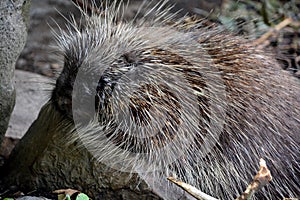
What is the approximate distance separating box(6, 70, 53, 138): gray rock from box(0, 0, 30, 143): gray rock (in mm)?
743

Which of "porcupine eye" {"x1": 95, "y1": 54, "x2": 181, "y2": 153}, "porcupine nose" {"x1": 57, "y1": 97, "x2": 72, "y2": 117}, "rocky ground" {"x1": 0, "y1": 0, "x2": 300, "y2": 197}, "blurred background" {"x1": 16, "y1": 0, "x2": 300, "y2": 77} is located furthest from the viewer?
"blurred background" {"x1": 16, "y1": 0, "x2": 300, "y2": 77}

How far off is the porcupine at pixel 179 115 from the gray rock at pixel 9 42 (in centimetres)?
36

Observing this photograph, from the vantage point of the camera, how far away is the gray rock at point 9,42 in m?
3.41

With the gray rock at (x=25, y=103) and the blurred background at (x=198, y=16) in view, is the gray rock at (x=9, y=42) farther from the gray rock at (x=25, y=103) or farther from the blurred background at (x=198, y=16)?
the blurred background at (x=198, y=16)

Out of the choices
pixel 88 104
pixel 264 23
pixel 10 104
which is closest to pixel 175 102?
pixel 88 104

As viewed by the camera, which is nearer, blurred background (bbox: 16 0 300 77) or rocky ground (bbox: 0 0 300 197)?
rocky ground (bbox: 0 0 300 197)

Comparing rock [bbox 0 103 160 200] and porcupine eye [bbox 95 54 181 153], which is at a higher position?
porcupine eye [bbox 95 54 181 153]

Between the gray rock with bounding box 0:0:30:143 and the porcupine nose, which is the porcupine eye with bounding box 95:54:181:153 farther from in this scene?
the gray rock with bounding box 0:0:30:143

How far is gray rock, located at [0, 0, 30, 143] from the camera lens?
341 centimetres

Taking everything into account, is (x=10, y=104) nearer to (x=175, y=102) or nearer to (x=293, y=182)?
(x=175, y=102)

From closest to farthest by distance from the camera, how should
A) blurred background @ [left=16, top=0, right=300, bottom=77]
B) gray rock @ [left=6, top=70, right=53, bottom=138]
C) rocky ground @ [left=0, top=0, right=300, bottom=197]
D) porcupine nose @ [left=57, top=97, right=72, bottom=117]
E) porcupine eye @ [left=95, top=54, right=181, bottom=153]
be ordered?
porcupine eye @ [left=95, top=54, right=181, bottom=153] → porcupine nose @ [left=57, top=97, right=72, bottom=117] → gray rock @ [left=6, top=70, right=53, bottom=138] → rocky ground @ [left=0, top=0, right=300, bottom=197] → blurred background @ [left=16, top=0, right=300, bottom=77]

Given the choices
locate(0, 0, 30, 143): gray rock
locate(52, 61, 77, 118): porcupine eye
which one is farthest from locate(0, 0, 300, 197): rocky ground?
locate(52, 61, 77, 118): porcupine eye

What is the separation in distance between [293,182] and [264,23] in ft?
10.1

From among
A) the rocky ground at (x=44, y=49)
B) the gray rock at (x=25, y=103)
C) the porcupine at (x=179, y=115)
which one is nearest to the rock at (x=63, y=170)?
the porcupine at (x=179, y=115)
